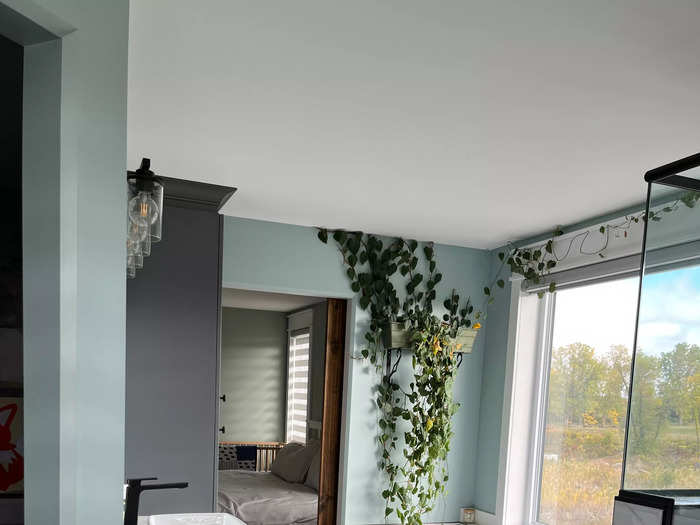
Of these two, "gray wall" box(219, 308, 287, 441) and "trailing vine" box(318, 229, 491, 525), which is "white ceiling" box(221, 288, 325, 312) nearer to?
"gray wall" box(219, 308, 287, 441)

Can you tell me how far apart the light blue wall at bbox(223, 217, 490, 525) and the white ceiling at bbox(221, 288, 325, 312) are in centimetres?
186

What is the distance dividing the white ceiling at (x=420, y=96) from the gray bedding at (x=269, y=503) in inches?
103

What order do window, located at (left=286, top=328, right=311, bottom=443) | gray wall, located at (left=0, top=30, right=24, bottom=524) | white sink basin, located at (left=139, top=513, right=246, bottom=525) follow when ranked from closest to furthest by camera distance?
1. gray wall, located at (left=0, top=30, right=24, bottom=524)
2. white sink basin, located at (left=139, top=513, right=246, bottom=525)
3. window, located at (left=286, top=328, right=311, bottom=443)

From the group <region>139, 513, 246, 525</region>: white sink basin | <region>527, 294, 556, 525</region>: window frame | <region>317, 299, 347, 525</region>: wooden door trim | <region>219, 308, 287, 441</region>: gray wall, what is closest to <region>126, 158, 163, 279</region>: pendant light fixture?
<region>139, 513, 246, 525</region>: white sink basin

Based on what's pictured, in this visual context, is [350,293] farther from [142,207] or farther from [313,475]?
[142,207]

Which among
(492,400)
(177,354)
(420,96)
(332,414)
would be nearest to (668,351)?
(420,96)

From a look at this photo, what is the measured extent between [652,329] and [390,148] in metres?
1.44

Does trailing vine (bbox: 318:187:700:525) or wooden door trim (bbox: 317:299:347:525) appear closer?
trailing vine (bbox: 318:187:700:525)

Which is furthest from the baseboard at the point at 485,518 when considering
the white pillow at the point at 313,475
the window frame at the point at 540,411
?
the white pillow at the point at 313,475

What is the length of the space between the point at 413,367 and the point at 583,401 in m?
1.23

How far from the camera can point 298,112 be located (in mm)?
2455

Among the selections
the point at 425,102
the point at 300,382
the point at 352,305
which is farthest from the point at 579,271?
the point at 300,382

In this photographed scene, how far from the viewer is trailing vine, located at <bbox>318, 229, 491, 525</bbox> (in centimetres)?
461

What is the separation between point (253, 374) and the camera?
8.37 m
